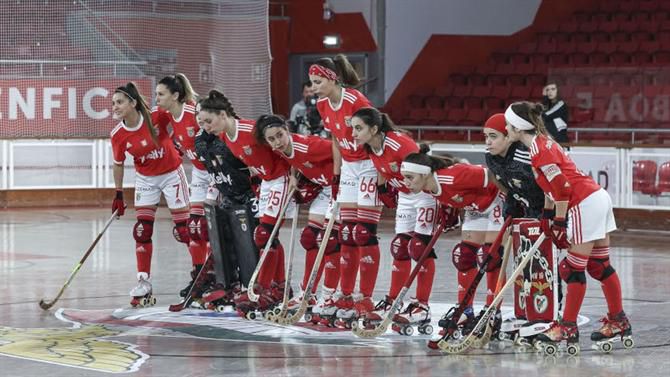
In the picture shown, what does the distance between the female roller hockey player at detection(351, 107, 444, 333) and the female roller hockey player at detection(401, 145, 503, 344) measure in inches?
9.3

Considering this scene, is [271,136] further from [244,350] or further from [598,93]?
[598,93]

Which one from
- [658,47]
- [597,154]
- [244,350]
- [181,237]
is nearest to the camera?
[244,350]

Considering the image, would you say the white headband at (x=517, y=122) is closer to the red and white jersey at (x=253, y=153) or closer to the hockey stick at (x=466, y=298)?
the hockey stick at (x=466, y=298)

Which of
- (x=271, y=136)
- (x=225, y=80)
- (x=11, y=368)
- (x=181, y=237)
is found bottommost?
(x=11, y=368)

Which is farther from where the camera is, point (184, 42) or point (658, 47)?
point (658, 47)

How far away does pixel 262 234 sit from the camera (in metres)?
8.46

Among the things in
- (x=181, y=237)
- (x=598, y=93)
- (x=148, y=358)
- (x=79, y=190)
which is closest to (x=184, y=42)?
(x=79, y=190)

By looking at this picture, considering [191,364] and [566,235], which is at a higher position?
[566,235]

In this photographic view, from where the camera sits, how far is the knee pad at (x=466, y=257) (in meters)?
7.59

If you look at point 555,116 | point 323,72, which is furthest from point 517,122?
point 555,116

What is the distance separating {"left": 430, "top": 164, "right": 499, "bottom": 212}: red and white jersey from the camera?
7406 mm

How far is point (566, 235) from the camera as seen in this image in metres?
6.89

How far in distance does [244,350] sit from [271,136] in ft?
4.87

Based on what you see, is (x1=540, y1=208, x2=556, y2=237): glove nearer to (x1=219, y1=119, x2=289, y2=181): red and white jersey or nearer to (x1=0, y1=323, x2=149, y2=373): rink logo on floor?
(x1=219, y1=119, x2=289, y2=181): red and white jersey
